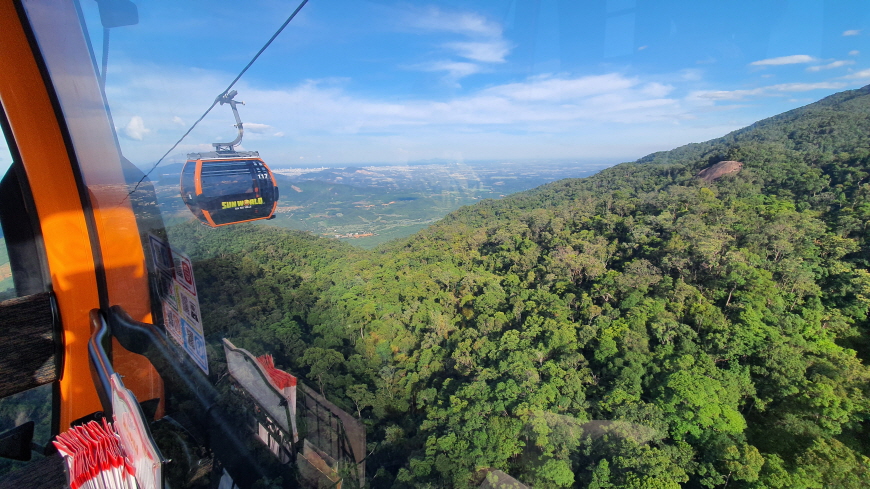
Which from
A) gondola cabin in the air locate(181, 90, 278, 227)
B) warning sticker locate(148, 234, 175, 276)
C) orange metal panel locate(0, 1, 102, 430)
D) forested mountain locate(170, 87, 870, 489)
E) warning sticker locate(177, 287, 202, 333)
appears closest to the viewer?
orange metal panel locate(0, 1, 102, 430)

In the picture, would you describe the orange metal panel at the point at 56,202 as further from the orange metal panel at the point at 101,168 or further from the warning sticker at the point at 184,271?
the warning sticker at the point at 184,271

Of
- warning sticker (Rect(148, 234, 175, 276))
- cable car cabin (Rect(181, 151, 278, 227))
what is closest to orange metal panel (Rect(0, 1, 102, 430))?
warning sticker (Rect(148, 234, 175, 276))

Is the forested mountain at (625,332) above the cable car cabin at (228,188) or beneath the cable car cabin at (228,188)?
beneath

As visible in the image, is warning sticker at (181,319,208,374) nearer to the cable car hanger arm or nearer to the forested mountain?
the forested mountain

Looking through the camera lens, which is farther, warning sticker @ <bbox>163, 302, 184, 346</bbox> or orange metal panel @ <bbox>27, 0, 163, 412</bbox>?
warning sticker @ <bbox>163, 302, 184, 346</bbox>

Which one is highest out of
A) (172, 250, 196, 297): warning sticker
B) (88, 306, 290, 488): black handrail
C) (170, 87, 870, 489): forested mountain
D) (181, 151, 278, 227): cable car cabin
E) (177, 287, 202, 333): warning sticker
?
(181, 151, 278, 227): cable car cabin

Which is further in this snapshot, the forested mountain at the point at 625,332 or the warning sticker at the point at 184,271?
the forested mountain at the point at 625,332

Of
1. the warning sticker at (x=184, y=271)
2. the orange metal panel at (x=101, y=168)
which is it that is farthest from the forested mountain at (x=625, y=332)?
the orange metal panel at (x=101, y=168)

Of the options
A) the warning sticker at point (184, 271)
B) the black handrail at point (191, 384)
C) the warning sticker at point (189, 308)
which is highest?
the warning sticker at point (184, 271)

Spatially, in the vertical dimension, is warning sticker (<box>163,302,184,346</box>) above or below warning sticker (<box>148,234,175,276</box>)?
below
